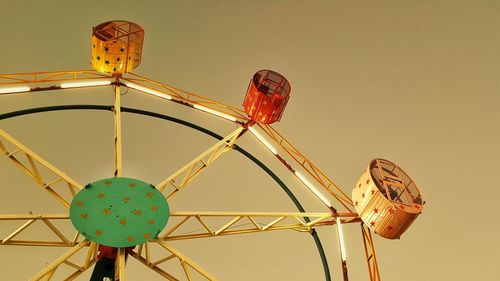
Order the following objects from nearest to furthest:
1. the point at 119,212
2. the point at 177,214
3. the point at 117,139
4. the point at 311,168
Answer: the point at 119,212 → the point at 177,214 → the point at 117,139 → the point at 311,168

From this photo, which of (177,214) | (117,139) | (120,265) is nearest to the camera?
(120,265)

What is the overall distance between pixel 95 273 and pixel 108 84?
5.40m

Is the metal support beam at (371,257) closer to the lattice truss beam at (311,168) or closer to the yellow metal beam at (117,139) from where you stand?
the lattice truss beam at (311,168)

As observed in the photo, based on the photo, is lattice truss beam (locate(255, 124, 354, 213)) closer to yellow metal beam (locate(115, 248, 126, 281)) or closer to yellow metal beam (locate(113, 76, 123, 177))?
yellow metal beam (locate(113, 76, 123, 177))

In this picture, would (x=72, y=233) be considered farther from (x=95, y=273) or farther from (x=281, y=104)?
(x=281, y=104)

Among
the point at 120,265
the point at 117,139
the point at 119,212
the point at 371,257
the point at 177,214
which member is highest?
the point at 117,139

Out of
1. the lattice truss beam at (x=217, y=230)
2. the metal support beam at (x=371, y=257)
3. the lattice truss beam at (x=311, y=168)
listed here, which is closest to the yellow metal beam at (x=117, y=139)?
the lattice truss beam at (x=217, y=230)

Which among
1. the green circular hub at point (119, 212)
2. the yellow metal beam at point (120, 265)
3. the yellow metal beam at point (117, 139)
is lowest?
the yellow metal beam at point (120, 265)

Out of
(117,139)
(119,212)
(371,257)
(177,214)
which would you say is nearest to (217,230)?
(177,214)

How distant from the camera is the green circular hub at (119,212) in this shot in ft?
33.8

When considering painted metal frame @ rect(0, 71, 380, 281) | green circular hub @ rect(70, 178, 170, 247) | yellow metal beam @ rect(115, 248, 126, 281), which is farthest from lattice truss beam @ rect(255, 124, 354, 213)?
yellow metal beam @ rect(115, 248, 126, 281)

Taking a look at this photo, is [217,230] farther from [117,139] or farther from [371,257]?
[371,257]

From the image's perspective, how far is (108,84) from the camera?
1366 centimetres

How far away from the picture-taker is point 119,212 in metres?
10.8
